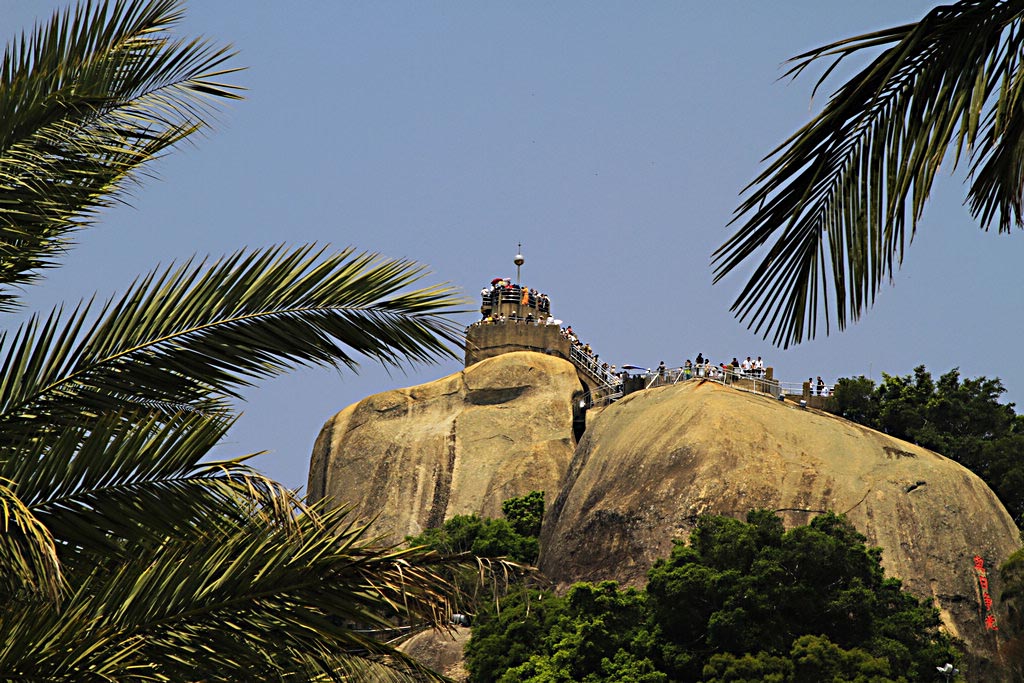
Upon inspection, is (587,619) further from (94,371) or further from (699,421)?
(94,371)

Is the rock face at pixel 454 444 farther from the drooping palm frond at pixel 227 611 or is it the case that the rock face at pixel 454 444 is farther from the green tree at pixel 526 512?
the drooping palm frond at pixel 227 611

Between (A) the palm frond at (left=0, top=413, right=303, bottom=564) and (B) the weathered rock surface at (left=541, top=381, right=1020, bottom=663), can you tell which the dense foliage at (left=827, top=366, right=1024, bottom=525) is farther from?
(A) the palm frond at (left=0, top=413, right=303, bottom=564)

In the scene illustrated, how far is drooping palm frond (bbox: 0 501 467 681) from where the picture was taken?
578 cm

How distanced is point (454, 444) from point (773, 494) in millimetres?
16379

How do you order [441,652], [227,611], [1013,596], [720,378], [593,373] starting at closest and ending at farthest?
1. [227,611]
2. [441,652]
3. [1013,596]
4. [720,378]
5. [593,373]

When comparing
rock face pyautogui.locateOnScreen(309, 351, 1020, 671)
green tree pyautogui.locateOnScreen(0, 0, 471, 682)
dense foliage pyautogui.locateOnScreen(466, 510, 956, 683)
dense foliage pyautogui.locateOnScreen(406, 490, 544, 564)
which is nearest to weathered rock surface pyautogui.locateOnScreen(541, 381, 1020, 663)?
rock face pyautogui.locateOnScreen(309, 351, 1020, 671)

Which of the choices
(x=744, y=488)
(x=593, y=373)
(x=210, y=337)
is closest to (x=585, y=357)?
(x=593, y=373)

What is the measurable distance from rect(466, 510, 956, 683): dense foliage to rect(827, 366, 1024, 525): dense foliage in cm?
1557

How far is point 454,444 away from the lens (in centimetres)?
5509

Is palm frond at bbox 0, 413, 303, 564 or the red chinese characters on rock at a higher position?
the red chinese characters on rock

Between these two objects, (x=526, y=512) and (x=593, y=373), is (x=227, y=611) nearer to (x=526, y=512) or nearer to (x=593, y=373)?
(x=526, y=512)

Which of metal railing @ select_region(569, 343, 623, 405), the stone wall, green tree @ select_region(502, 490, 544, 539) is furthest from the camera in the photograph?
the stone wall

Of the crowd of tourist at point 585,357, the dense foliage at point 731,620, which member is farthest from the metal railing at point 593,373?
the dense foliage at point 731,620

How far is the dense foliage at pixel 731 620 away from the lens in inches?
1356
